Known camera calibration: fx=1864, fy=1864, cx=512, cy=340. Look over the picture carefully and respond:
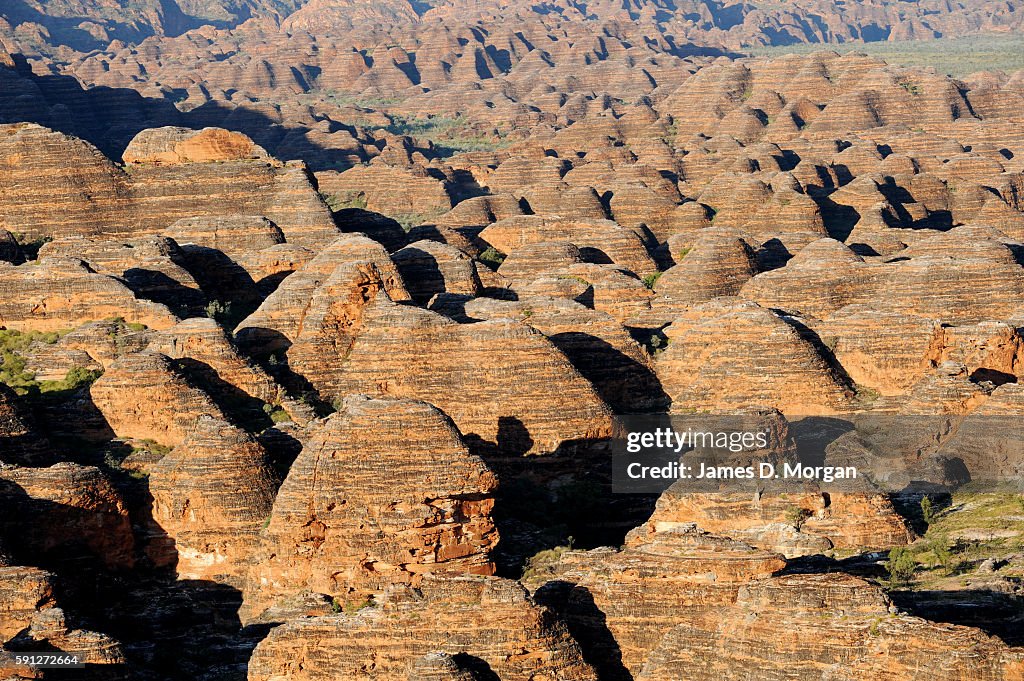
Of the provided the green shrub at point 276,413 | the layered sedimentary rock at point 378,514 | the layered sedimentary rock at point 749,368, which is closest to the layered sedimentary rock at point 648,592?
the layered sedimentary rock at point 378,514

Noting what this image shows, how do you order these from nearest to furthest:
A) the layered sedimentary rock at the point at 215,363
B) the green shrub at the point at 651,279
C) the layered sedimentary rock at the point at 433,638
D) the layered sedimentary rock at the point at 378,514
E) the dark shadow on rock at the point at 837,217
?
the layered sedimentary rock at the point at 433,638, the layered sedimentary rock at the point at 378,514, the layered sedimentary rock at the point at 215,363, the green shrub at the point at 651,279, the dark shadow on rock at the point at 837,217

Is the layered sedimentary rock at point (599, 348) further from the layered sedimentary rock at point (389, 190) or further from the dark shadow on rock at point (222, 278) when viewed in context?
the layered sedimentary rock at point (389, 190)

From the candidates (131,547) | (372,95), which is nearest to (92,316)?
(131,547)

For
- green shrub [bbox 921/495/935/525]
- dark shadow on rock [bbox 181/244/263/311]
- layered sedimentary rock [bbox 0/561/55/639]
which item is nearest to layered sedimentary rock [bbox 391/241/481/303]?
dark shadow on rock [bbox 181/244/263/311]

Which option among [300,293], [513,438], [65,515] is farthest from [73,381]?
[513,438]

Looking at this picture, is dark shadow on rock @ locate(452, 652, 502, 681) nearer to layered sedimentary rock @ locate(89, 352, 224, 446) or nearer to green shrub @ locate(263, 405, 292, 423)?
layered sedimentary rock @ locate(89, 352, 224, 446)

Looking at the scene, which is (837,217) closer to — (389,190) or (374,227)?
(374,227)
